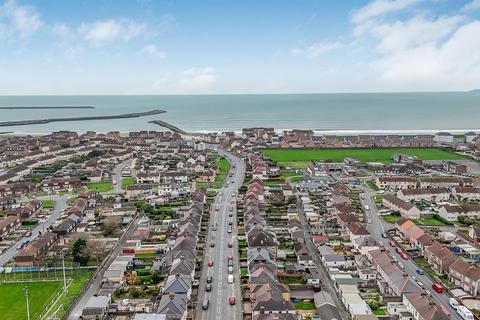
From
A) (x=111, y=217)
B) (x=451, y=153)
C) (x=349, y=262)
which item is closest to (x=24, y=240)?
(x=111, y=217)

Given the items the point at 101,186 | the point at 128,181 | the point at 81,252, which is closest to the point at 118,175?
the point at 128,181

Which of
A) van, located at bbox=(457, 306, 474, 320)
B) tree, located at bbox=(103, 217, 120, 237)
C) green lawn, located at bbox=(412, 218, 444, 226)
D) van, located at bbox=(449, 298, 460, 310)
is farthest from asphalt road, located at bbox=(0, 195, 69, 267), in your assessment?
green lawn, located at bbox=(412, 218, 444, 226)

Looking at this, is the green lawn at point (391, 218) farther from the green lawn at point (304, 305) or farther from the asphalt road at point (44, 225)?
the asphalt road at point (44, 225)

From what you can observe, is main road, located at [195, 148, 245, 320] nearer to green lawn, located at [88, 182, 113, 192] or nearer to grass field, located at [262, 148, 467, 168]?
green lawn, located at [88, 182, 113, 192]

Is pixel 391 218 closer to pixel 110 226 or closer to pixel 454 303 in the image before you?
pixel 454 303

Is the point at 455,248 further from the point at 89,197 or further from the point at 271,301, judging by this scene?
the point at 89,197

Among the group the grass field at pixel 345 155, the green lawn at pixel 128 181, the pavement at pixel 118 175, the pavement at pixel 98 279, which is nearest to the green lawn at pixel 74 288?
the pavement at pixel 98 279

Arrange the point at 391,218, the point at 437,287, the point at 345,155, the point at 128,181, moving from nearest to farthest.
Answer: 1. the point at 437,287
2. the point at 391,218
3. the point at 128,181
4. the point at 345,155
